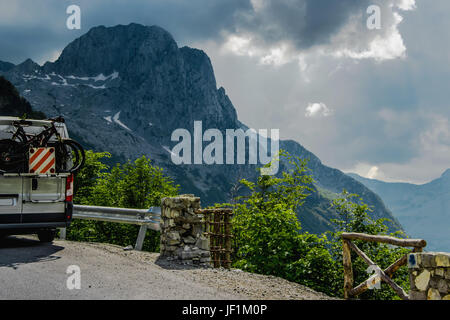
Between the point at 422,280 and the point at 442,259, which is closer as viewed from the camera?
the point at 442,259

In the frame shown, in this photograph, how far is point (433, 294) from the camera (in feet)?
18.4

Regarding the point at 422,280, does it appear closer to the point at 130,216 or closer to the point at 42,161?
the point at 130,216

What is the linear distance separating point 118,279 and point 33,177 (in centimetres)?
488

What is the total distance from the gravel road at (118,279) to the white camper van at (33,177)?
0.83 m

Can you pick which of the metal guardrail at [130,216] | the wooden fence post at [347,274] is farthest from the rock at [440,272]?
the metal guardrail at [130,216]

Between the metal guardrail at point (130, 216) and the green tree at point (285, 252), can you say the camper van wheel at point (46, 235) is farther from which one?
the green tree at point (285, 252)

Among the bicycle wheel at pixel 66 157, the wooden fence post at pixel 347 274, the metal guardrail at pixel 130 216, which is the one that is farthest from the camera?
the metal guardrail at pixel 130 216

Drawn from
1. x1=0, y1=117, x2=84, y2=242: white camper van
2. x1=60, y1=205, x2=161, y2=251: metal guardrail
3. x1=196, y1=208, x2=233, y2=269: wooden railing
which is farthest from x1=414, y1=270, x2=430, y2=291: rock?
x1=0, y1=117, x2=84, y2=242: white camper van

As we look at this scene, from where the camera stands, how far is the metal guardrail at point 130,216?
38.5 ft

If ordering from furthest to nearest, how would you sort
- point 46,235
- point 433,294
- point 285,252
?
point 285,252
point 46,235
point 433,294

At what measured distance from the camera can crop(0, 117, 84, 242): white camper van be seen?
33.7ft

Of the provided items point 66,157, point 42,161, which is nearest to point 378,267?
point 66,157

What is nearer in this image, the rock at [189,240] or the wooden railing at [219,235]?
the rock at [189,240]

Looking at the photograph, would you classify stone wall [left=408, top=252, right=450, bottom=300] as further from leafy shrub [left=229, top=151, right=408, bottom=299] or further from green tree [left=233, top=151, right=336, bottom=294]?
green tree [left=233, top=151, right=336, bottom=294]
